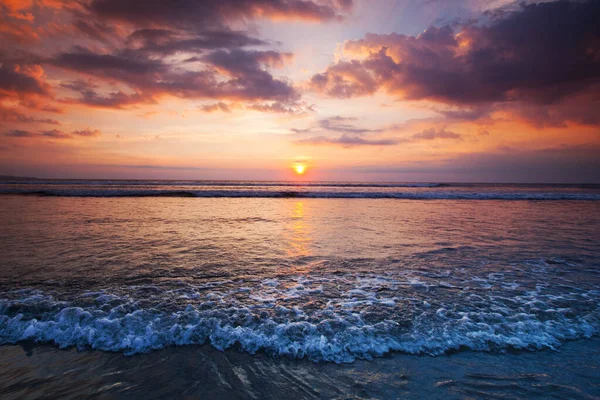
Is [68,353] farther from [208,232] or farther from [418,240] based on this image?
[418,240]

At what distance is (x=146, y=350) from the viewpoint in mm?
3924

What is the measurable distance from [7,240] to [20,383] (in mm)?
9151

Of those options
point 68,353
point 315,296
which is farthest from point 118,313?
point 315,296

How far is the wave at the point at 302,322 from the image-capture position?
159 inches

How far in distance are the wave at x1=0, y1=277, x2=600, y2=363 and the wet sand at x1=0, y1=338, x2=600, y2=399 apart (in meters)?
0.19

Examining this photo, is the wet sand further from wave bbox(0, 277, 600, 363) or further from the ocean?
wave bbox(0, 277, 600, 363)

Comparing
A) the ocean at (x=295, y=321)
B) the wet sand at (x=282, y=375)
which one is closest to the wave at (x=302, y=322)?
the ocean at (x=295, y=321)

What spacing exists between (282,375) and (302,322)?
1.14m

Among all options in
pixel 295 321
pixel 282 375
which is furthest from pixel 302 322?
pixel 282 375

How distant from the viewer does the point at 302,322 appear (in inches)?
179

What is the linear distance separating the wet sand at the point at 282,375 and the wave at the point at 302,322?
19cm

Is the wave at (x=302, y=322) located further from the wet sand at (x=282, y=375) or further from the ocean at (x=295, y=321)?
the wet sand at (x=282, y=375)

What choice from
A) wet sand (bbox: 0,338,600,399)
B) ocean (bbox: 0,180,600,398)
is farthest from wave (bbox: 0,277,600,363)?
wet sand (bbox: 0,338,600,399)

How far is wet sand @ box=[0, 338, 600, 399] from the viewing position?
3.14 metres
